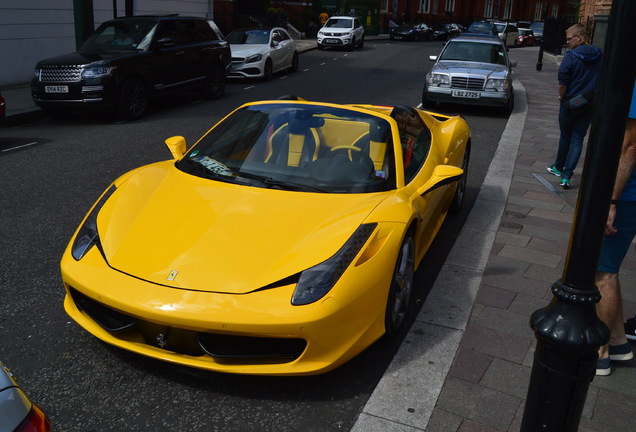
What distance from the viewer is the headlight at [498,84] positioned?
1341cm

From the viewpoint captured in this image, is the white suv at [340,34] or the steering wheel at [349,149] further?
the white suv at [340,34]

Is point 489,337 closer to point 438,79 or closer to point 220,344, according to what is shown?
point 220,344

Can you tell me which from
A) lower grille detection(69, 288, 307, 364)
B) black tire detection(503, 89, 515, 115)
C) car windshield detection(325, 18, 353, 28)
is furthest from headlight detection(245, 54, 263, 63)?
lower grille detection(69, 288, 307, 364)

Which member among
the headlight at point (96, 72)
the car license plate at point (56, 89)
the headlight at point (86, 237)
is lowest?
the car license plate at point (56, 89)

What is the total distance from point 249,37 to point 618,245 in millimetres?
16811

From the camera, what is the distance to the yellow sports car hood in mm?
3406

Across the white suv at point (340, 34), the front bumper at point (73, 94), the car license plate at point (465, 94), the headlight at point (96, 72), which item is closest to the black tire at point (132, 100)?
the front bumper at point (73, 94)

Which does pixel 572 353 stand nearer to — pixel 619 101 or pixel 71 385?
pixel 619 101

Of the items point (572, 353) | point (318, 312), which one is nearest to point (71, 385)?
point (318, 312)

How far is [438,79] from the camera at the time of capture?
45.2 ft

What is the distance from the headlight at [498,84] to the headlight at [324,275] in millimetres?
10708

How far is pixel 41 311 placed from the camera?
4.19m

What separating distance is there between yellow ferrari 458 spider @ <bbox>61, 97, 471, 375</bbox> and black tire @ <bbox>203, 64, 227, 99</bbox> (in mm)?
9834

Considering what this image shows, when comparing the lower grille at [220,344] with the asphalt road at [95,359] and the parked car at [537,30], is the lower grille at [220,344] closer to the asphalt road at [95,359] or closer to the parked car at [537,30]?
the asphalt road at [95,359]
